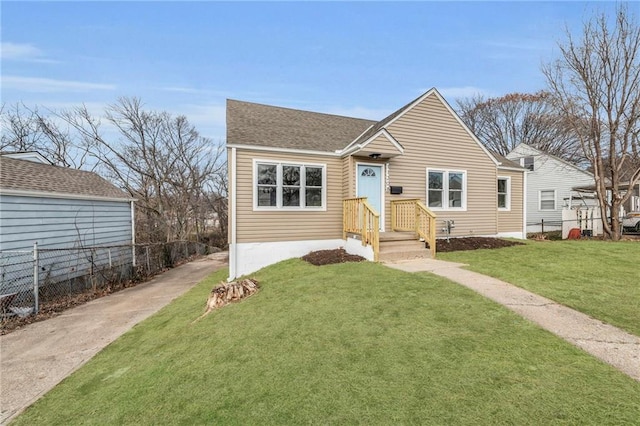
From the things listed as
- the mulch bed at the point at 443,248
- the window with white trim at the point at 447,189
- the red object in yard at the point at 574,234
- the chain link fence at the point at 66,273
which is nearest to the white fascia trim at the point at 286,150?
the mulch bed at the point at 443,248

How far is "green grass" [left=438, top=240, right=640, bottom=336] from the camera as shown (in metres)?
4.22

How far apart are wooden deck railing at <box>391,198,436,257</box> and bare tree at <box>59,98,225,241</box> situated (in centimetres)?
1490

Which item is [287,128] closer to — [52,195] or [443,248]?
[443,248]

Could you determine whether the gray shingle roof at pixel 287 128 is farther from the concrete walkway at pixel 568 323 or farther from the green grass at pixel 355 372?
the concrete walkway at pixel 568 323

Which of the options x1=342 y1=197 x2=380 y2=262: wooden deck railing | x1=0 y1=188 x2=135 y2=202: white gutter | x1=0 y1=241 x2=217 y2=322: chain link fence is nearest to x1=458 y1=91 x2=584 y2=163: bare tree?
x1=342 y1=197 x2=380 y2=262: wooden deck railing

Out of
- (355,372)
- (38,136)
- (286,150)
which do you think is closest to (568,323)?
(355,372)

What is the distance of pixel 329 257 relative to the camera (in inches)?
326

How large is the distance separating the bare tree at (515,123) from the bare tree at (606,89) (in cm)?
1604

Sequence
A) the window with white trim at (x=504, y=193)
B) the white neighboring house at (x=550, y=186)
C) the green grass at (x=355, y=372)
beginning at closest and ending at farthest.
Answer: the green grass at (x=355, y=372) < the window with white trim at (x=504, y=193) < the white neighboring house at (x=550, y=186)

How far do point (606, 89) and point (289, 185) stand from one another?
15.2m

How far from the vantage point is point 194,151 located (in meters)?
22.7

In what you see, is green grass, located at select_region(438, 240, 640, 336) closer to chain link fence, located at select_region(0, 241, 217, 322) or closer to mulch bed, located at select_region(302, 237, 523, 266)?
mulch bed, located at select_region(302, 237, 523, 266)

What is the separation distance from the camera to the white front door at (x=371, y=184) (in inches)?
381

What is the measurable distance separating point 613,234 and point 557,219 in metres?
7.22
